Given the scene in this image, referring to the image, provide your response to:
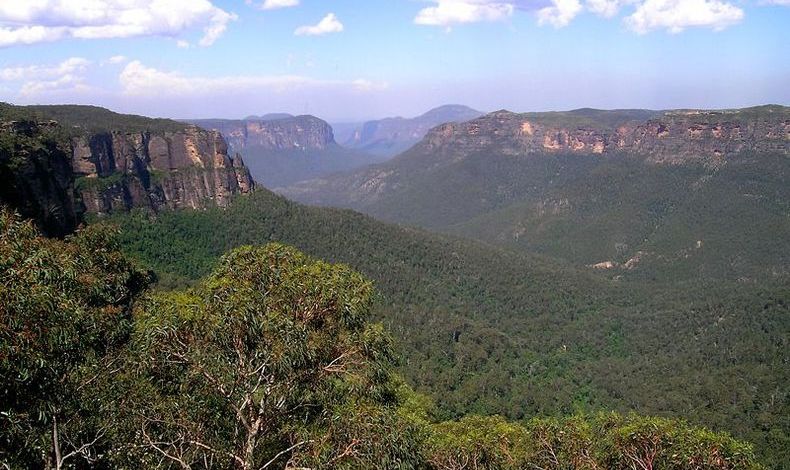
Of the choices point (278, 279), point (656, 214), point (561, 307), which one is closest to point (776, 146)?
point (656, 214)

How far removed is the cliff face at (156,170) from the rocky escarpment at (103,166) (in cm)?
10

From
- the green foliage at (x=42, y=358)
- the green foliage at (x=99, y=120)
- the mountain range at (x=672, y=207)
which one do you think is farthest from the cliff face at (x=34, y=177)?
the mountain range at (x=672, y=207)

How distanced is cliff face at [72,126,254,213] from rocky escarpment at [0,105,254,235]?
0.10m

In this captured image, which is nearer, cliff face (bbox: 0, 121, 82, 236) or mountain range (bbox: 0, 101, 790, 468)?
cliff face (bbox: 0, 121, 82, 236)

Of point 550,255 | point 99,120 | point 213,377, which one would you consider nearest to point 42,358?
point 213,377

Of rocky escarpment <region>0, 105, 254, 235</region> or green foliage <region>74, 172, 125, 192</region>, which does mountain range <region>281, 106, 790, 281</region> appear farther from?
green foliage <region>74, 172, 125, 192</region>

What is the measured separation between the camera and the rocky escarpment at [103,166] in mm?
41094

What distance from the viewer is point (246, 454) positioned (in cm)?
1120

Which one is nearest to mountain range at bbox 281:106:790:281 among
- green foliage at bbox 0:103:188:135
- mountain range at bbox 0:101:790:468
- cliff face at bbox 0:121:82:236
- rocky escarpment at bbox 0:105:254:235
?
mountain range at bbox 0:101:790:468

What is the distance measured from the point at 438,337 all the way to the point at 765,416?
31.1m

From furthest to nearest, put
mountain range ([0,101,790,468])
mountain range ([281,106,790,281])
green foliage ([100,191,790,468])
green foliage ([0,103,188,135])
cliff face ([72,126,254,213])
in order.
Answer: mountain range ([281,106,790,281]) < green foliage ([0,103,188,135]) < cliff face ([72,126,254,213]) < green foliage ([100,191,790,468]) < mountain range ([0,101,790,468])

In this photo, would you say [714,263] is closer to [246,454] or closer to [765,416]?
[765,416]

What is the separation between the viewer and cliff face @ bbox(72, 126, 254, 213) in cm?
6869

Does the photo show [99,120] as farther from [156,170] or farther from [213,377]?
[213,377]
